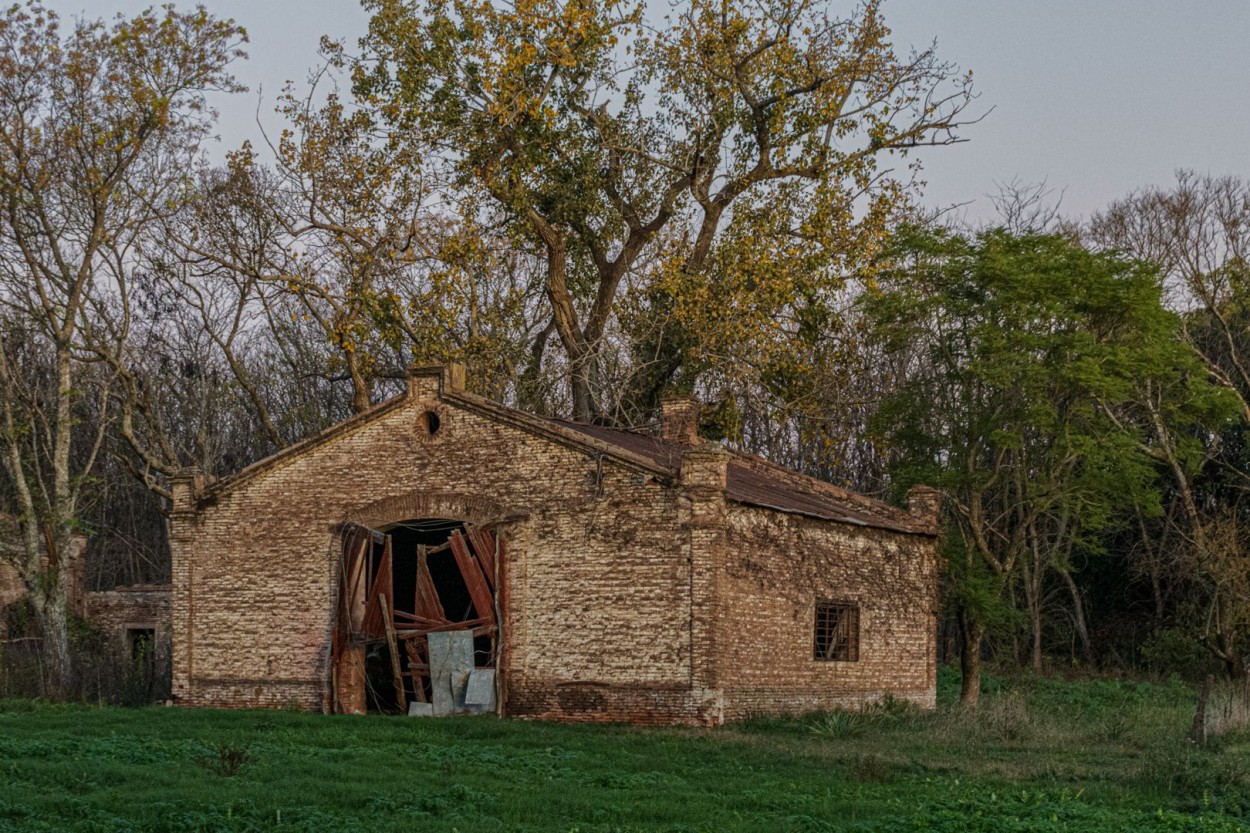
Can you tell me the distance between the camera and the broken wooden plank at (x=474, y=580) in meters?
24.4

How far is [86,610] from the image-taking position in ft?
117

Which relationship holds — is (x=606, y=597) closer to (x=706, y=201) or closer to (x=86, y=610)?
(x=706, y=201)

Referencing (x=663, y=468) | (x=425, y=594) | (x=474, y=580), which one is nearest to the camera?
(x=663, y=468)

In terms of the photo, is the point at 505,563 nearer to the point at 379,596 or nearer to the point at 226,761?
the point at 379,596

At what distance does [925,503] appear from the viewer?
27453 mm

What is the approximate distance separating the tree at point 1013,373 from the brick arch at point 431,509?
30.7ft

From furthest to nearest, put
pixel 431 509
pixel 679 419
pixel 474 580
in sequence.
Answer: pixel 679 419, pixel 431 509, pixel 474 580

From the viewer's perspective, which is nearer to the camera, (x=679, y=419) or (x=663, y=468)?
(x=663, y=468)

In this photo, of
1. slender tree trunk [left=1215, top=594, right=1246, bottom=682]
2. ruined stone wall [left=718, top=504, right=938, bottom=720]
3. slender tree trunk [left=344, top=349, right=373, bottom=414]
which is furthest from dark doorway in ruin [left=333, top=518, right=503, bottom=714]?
slender tree trunk [left=1215, top=594, right=1246, bottom=682]

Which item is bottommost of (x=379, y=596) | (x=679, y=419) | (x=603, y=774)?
(x=603, y=774)

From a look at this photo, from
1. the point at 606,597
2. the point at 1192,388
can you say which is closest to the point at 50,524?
the point at 606,597

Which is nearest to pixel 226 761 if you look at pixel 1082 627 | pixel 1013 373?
pixel 1013 373

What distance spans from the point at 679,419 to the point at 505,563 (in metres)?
6.81

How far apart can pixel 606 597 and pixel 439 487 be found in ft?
12.0
